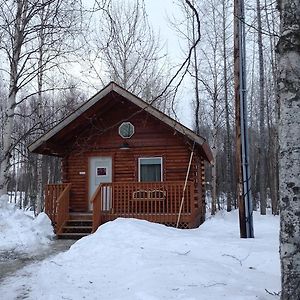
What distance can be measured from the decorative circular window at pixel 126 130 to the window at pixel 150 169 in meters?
0.99

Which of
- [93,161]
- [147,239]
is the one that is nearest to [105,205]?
[93,161]

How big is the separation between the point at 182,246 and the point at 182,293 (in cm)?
327

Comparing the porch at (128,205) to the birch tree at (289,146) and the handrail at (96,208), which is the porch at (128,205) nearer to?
the handrail at (96,208)

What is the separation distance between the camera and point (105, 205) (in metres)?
13.9

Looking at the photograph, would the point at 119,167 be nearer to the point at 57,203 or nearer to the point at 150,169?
the point at 150,169

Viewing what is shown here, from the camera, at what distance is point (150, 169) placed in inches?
606

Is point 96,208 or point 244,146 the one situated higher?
point 244,146

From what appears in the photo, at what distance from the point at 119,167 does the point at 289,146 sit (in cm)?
1150

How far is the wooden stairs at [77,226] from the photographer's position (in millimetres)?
13008

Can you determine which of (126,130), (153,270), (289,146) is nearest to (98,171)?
(126,130)

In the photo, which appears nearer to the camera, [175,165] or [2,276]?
[2,276]

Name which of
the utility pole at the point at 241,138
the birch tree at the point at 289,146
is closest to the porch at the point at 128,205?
the utility pole at the point at 241,138

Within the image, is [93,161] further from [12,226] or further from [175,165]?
[12,226]

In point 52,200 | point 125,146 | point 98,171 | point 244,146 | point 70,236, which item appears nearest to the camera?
point 244,146
